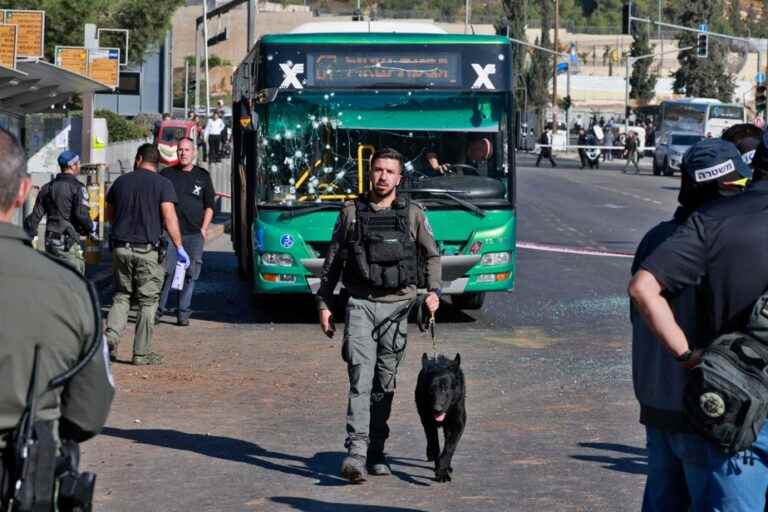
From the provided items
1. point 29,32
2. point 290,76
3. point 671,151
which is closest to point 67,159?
point 290,76

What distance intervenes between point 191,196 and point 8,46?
3998mm

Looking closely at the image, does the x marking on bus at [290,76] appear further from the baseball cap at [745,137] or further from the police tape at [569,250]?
the police tape at [569,250]

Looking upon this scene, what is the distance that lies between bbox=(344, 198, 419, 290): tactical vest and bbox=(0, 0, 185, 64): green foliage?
3261cm

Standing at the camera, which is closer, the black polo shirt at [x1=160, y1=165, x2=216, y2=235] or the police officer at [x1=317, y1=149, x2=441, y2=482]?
the police officer at [x1=317, y1=149, x2=441, y2=482]

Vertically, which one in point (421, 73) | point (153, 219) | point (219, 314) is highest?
point (421, 73)

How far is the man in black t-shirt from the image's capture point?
15.1 m

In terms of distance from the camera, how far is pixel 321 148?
15.0 m

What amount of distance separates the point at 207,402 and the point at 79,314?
22.6 feet

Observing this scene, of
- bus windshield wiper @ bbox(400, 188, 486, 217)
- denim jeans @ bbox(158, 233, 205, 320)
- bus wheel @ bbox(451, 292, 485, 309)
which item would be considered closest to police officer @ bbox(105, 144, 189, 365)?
denim jeans @ bbox(158, 233, 205, 320)

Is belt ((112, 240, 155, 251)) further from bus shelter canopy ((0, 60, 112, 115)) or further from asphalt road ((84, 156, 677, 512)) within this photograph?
bus shelter canopy ((0, 60, 112, 115))

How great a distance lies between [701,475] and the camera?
16.0ft

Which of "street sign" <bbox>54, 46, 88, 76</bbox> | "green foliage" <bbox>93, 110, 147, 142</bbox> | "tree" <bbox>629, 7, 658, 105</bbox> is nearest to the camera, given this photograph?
"street sign" <bbox>54, 46, 88, 76</bbox>

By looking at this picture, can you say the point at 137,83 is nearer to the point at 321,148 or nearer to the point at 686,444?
the point at 321,148

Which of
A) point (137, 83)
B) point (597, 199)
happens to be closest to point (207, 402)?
point (137, 83)
